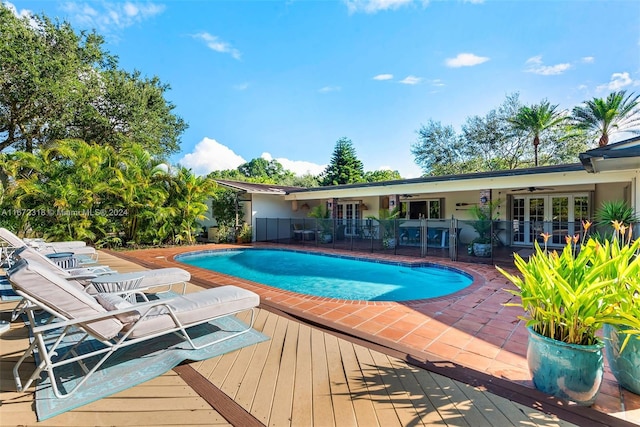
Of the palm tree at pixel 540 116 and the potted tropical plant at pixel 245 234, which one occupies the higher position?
the palm tree at pixel 540 116

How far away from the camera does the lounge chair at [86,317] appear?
2.34 meters

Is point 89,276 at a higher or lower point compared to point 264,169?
lower

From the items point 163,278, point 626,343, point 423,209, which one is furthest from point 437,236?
point 163,278

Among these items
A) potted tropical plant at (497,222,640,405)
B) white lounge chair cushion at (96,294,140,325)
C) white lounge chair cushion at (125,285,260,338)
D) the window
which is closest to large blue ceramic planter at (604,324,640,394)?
potted tropical plant at (497,222,640,405)

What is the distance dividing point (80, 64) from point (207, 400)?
708 inches

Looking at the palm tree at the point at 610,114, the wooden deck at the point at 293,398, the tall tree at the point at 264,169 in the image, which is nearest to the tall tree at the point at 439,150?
the palm tree at the point at 610,114

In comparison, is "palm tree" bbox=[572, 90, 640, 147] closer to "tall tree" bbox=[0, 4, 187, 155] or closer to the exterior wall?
the exterior wall

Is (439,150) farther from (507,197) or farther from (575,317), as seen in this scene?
(575,317)

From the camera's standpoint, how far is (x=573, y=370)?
7.25ft

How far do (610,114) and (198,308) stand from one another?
78.5 feet

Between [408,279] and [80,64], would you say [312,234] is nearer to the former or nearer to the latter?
[408,279]

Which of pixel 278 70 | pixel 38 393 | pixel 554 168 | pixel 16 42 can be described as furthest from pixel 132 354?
pixel 16 42

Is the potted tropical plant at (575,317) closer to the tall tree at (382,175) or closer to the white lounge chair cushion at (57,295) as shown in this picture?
the white lounge chair cushion at (57,295)

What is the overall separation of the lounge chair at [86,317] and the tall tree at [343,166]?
31.5 metres
